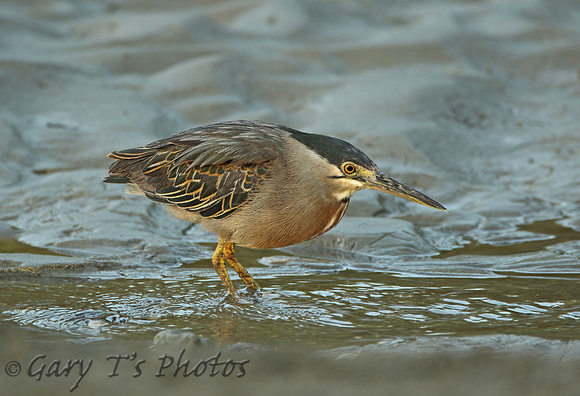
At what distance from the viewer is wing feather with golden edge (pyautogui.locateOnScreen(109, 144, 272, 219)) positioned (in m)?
6.07

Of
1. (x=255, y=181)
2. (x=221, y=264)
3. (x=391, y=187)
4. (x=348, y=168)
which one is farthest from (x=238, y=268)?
(x=391, y=187)

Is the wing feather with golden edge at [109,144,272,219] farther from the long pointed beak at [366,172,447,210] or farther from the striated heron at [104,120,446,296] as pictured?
the long pointed beak at [366,172,447,210]

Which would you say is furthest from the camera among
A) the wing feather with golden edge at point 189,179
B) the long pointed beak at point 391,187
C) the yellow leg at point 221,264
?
the yellow leg at point 221,264

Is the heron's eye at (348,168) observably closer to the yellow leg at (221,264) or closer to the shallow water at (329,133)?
the shallow water at (329,133)

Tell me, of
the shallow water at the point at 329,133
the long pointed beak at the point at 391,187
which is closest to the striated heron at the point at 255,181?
the long pointed beak at the point at 391,187

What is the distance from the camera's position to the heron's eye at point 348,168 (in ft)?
18.9

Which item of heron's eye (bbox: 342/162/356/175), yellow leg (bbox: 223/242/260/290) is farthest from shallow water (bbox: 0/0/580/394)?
heron's eye (bbox: 342/162/356/175)

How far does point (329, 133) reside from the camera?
987 cm

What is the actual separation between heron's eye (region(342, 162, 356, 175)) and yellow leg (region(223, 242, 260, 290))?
122 centimetres

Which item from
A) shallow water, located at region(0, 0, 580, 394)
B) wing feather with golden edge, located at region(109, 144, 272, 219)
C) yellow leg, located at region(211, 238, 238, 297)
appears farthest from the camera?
yellow leg, located at region(211, 238, 238, 297)

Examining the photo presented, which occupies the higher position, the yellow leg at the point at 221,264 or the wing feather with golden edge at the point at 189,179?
the wing feather with golden edge at the point at 189,179

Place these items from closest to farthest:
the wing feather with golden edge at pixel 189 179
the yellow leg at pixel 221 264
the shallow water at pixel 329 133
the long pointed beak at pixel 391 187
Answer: the shallow water at pixel 329 133 → the long pointed beak at pixel 391 187 → the wing feather with golden edge at pixel 189 179 → the yellow leg at pixel 221 264

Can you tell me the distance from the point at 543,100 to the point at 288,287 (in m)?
6.79

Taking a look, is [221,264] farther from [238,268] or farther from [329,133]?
[329,133]
